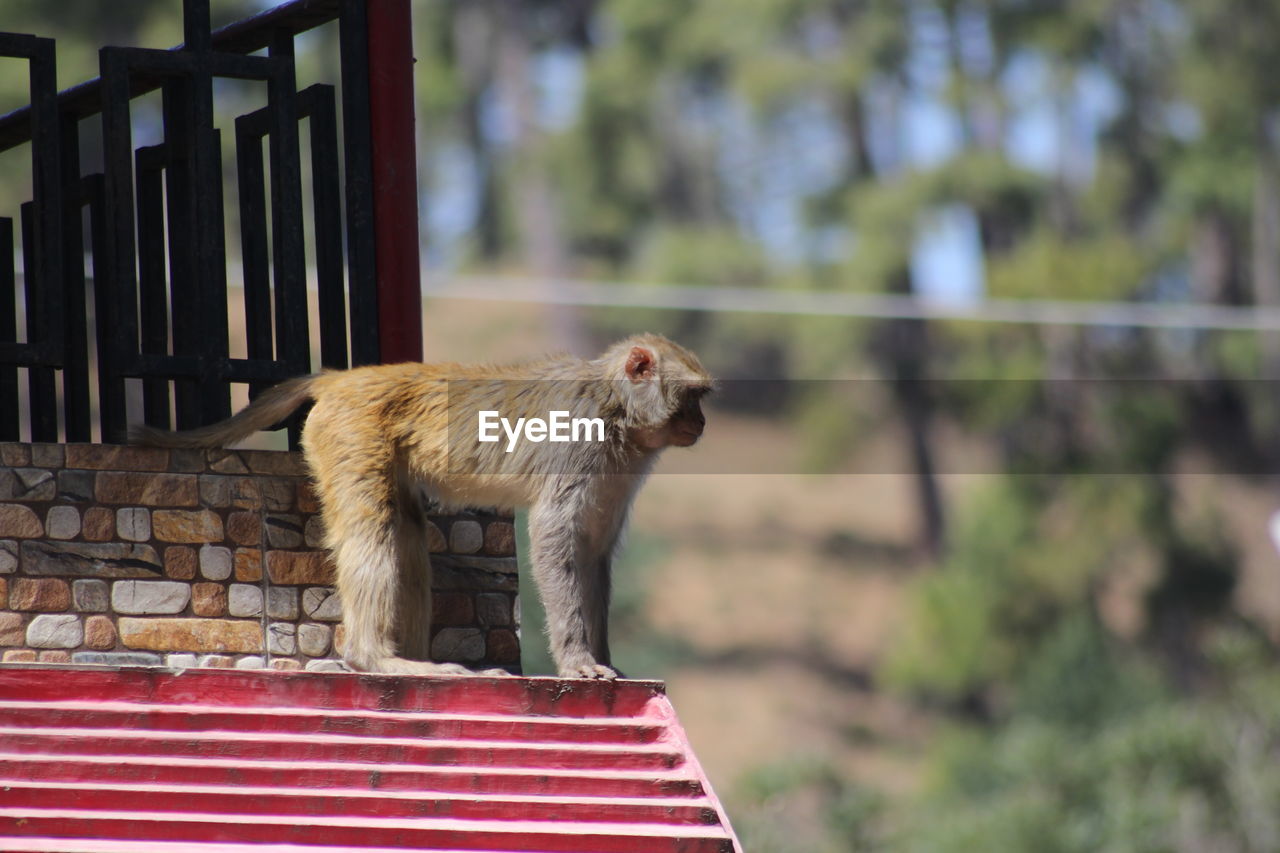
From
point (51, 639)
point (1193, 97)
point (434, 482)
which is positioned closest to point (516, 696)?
point (434, 482)

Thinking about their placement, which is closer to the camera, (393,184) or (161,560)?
(161,560)

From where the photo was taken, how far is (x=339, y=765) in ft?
24.3

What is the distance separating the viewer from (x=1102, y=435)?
1436 inches

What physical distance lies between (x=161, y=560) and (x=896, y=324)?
31.0m

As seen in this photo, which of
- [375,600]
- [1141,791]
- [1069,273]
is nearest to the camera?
[375,600]

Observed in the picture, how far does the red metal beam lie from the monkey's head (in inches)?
46.1

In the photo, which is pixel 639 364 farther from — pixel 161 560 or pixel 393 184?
pixel 161 560

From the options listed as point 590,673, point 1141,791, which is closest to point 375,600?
point 590,673

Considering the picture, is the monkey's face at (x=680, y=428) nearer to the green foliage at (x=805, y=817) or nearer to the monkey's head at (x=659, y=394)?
the monkey's head at (x=659, y=394)

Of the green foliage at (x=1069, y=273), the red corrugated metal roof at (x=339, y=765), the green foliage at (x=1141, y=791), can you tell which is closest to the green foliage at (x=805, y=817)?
the green foliage at (x=1141, y=791)

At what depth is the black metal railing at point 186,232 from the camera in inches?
344

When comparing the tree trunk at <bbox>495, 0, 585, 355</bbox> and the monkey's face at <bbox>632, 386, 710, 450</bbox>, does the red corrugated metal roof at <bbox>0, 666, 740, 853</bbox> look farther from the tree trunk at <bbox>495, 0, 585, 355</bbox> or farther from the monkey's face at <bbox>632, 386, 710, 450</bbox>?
the tree trunk at <bbox>495, 0, 585, 355</bbox>

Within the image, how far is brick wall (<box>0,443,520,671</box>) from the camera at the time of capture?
8.40 m

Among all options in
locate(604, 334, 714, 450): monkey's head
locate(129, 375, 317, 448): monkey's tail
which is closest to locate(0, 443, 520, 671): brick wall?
locate(129, 375, 317, 448): monkey's tail
